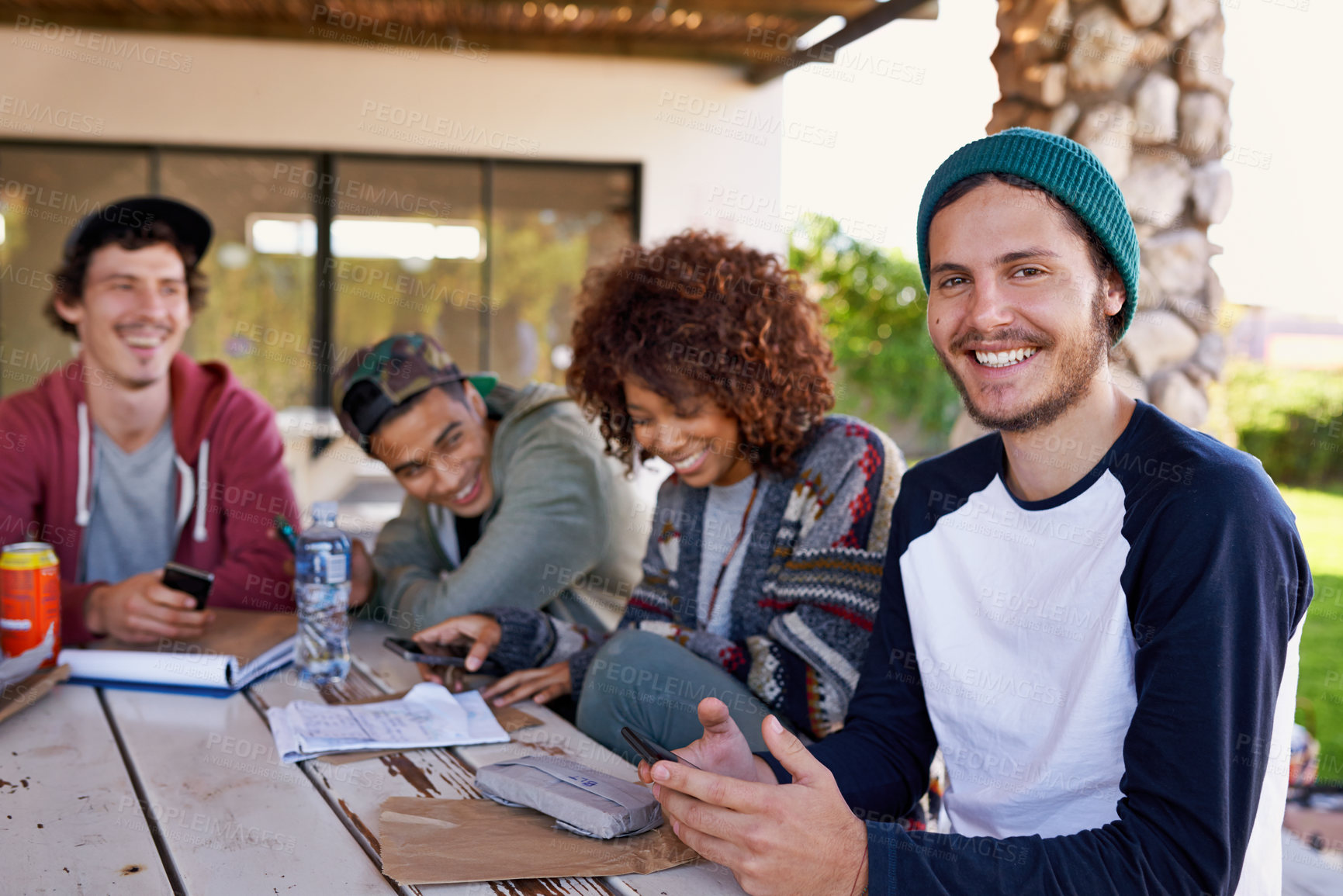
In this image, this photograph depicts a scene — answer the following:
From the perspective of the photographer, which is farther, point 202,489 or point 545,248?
point 545,248

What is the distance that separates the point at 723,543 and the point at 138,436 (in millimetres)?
1518

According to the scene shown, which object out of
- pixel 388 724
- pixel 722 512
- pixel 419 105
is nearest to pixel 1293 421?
pixel 419 105

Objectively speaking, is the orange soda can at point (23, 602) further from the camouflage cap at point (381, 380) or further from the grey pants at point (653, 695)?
the grey pants at point (653, 695)


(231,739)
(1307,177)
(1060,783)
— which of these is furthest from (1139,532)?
(1307,177)

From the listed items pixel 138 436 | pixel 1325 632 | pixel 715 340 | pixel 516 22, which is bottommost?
pixel 1325 632

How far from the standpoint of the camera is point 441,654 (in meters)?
1.95

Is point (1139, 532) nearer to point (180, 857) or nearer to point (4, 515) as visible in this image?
point (180, 857)

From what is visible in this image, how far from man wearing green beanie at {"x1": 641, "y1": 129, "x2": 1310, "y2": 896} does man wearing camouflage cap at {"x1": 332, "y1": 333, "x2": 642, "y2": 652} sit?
0.93 metres

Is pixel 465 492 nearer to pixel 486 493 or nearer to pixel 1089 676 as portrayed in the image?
pixel 486 493

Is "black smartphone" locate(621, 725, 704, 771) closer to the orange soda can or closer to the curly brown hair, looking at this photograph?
the curly brown hair

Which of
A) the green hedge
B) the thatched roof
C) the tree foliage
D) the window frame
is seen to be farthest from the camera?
the tree foliage

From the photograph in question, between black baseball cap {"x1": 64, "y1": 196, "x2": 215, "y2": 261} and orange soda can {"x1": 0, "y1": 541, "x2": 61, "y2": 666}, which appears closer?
orange soda can {"x1": 0, "y1": 541, "x2": 61, "y2": 666}

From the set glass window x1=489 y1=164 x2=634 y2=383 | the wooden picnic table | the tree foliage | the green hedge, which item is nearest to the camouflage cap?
the wooden picnic table

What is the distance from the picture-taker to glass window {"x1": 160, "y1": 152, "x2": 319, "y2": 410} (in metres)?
6.44
